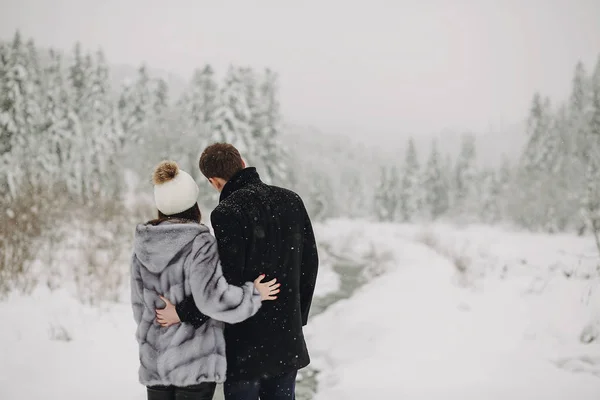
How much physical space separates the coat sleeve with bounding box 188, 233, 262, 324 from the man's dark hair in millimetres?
421

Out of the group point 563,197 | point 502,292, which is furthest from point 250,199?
point 563,197

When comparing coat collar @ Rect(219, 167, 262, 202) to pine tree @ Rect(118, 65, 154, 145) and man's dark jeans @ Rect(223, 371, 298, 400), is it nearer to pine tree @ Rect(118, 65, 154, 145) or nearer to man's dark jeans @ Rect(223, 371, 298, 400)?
man's dark jeans @ Rect(223, 371, 298, 400)

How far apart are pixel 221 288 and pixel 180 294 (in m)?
0.26

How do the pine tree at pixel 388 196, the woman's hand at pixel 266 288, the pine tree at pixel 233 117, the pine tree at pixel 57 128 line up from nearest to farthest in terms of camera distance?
1. the woman's hand at pixel 266 288
2. the pine tree at pixel 233 117
3. the pine tree at pixel 57 128
4. the pine tree at pixel 388 196

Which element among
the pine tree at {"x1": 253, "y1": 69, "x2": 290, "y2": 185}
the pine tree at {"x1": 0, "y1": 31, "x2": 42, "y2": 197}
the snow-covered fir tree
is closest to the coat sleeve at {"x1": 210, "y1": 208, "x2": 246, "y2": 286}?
the pine tree at {"x1": 0, "y1": 31, "x2": 42, "y2": 197}

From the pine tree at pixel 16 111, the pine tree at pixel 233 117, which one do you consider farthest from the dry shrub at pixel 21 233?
the pine tree at pixel 233 117

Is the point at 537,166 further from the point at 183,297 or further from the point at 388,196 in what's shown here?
the point at 183,297

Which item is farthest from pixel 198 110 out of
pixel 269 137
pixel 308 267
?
pixel 308 267

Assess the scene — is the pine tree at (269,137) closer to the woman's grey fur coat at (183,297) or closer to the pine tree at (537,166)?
the pine tree at (537,166)

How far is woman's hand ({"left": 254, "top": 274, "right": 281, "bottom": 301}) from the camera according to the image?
232cm

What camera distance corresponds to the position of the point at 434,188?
54688 mm

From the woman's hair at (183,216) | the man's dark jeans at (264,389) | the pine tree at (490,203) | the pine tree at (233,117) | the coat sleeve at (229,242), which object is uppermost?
the pine tree at (233,117)

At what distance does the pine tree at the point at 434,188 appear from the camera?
5459 cm

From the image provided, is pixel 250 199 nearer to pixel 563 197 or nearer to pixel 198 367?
pixel 198 367
